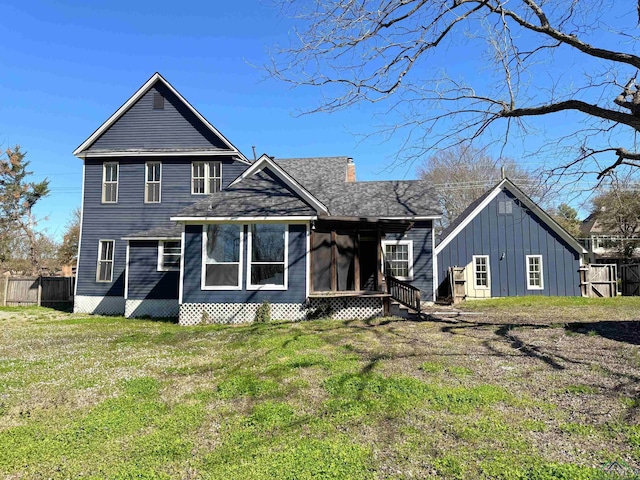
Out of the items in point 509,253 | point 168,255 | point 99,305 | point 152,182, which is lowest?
point 99,305

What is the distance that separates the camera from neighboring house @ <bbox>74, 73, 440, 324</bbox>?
488 inches

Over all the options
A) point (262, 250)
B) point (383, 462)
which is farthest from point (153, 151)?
point (383, 462)

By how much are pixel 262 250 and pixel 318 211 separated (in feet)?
7.21

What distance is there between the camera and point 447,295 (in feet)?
59.9

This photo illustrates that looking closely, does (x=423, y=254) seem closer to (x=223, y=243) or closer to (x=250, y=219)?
(x=250, y=219)

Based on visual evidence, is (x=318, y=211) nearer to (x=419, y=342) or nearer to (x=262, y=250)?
(x=262, y=250)

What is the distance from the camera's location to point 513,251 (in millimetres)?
18734

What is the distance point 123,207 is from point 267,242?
8.65 meters

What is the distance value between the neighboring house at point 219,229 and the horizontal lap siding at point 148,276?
0.04 m

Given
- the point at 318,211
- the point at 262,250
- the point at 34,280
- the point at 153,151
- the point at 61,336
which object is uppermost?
the point at 153,151

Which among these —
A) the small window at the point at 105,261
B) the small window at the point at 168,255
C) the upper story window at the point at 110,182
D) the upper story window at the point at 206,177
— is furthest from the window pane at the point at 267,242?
the upper story window at the point at 110,182

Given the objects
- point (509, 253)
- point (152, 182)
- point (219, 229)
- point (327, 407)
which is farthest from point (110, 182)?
point (509, 253)

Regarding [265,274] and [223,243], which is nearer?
[265,274]

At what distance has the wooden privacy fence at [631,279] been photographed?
21844 mm
